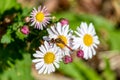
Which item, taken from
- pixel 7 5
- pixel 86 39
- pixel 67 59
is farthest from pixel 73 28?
pixel 7 5

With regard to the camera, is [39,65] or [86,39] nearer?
[39,65]

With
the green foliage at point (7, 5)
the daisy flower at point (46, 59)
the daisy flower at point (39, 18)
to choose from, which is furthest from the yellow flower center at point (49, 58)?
the green foliage at point (7, 5)

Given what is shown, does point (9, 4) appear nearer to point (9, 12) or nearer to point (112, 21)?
point (9, 12)

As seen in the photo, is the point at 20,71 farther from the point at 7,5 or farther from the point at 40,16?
the point at 40,16

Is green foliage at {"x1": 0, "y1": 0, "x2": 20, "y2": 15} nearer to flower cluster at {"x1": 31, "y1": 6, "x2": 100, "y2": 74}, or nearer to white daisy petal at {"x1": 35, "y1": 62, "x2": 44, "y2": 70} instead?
flower cluster at {"x1": 31, "y1": 6, "x2": 100, "y2": 74}

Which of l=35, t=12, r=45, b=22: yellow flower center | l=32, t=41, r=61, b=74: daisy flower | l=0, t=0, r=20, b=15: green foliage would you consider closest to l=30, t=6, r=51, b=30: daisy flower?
l=35, t=12, r=45, b=22: yellow flower center

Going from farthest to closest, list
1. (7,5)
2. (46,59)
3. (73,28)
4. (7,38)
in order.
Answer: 1. (7,5)
2. (73,28)
3. (7,38)
4. (46,59)

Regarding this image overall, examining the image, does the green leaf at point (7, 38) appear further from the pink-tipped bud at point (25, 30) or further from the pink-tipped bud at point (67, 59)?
the pink-tipped bud at point (67, 59)

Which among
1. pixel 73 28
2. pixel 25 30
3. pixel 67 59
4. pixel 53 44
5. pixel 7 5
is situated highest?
pixel 7 5
